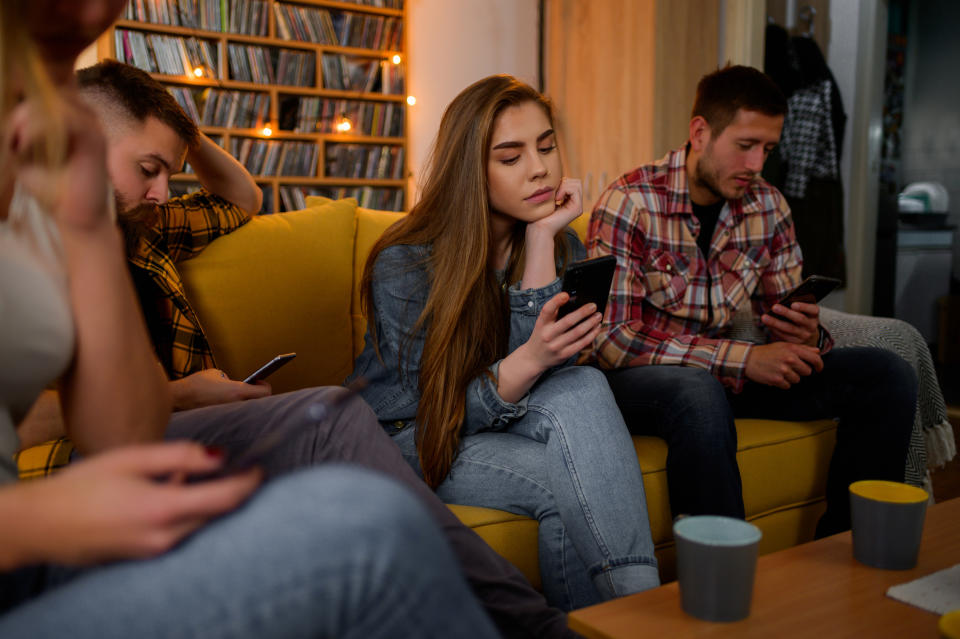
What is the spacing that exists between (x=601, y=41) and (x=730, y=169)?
2207 mm

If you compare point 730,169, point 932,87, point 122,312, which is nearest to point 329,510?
point 122,312

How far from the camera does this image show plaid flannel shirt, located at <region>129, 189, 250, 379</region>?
1410mm

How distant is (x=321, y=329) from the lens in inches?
71.3

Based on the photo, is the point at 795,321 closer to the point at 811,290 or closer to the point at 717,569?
the point at 811,290

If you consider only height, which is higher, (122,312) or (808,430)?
(122,312)

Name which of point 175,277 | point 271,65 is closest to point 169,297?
point 175,277

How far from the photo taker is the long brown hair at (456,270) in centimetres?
137

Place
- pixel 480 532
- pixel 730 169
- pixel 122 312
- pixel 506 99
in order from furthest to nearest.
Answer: pixel 730 169, pixel 506 99, pixel 480 532, pixel 122 312

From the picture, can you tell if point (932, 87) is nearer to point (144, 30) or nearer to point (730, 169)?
point (730, 169)

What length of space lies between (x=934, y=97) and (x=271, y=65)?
4.30 m

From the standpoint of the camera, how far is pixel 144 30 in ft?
12.1

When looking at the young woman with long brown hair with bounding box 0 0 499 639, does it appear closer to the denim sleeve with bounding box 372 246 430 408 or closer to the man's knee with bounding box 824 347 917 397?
the denim sleeve with bounding box 372 246 430 408

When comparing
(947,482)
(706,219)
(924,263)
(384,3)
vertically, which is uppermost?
(384,3)

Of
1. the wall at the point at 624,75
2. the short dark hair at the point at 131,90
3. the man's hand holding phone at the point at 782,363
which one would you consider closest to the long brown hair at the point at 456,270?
the short dark hair at the point at 131,90
